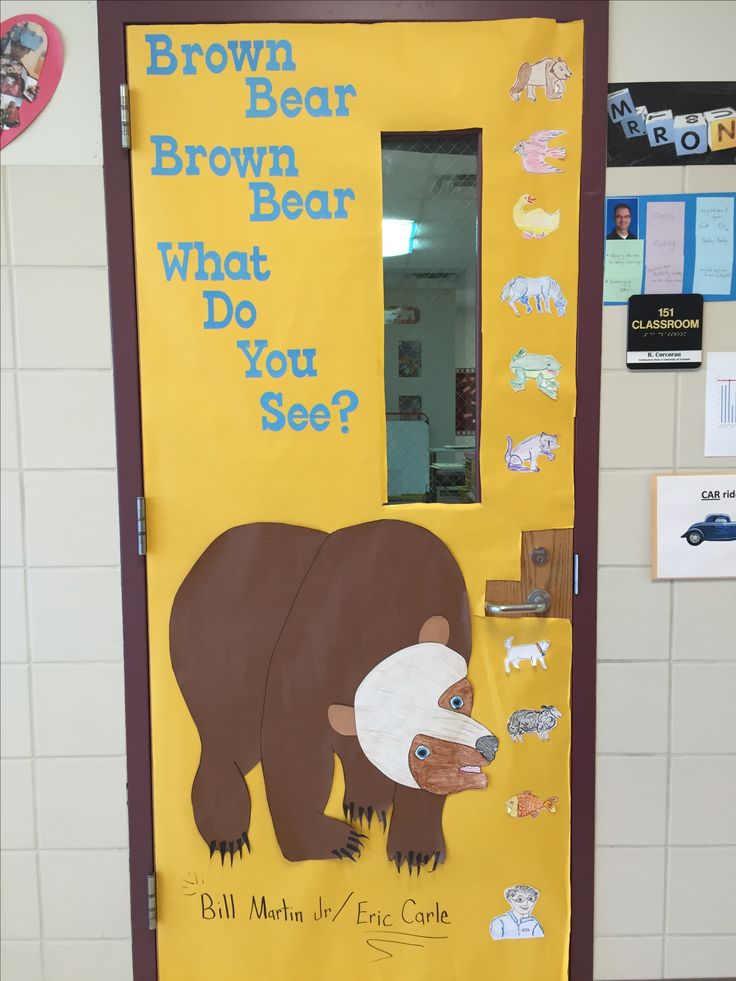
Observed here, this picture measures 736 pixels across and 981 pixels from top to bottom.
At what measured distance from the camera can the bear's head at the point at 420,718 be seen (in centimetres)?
141

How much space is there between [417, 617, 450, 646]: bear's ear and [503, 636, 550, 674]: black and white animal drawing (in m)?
0.13

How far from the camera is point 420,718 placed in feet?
4.65

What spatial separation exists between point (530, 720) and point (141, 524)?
939 mm

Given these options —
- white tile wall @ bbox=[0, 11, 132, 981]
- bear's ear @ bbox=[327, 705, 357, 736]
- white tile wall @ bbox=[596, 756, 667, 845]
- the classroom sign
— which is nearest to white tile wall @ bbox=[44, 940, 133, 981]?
white tile wall @ bbox=[0, 11, 132, 981]

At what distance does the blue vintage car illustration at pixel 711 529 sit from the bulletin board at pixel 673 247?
47cm

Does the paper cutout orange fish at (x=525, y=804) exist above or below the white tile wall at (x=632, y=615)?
below

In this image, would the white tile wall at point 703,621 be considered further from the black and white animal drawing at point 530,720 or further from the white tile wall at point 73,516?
the white tile wall at point 73,516

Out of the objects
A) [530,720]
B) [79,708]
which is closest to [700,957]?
[530,720]

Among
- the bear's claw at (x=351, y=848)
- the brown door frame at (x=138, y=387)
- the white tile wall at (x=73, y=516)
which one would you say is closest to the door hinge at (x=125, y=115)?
the brown door frame at (x=138, y=387)

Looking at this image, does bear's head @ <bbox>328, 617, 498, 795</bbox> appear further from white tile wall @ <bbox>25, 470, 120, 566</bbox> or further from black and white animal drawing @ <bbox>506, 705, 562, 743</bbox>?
white tile wall @ <bbox>25, 470, 120, 566</bbox>

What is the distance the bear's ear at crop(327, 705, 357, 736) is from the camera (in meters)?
1.42

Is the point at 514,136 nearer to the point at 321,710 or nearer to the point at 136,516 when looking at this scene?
the point at 136,516

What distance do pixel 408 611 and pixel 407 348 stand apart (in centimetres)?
57

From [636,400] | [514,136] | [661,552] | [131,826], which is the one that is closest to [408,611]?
[661,552]
